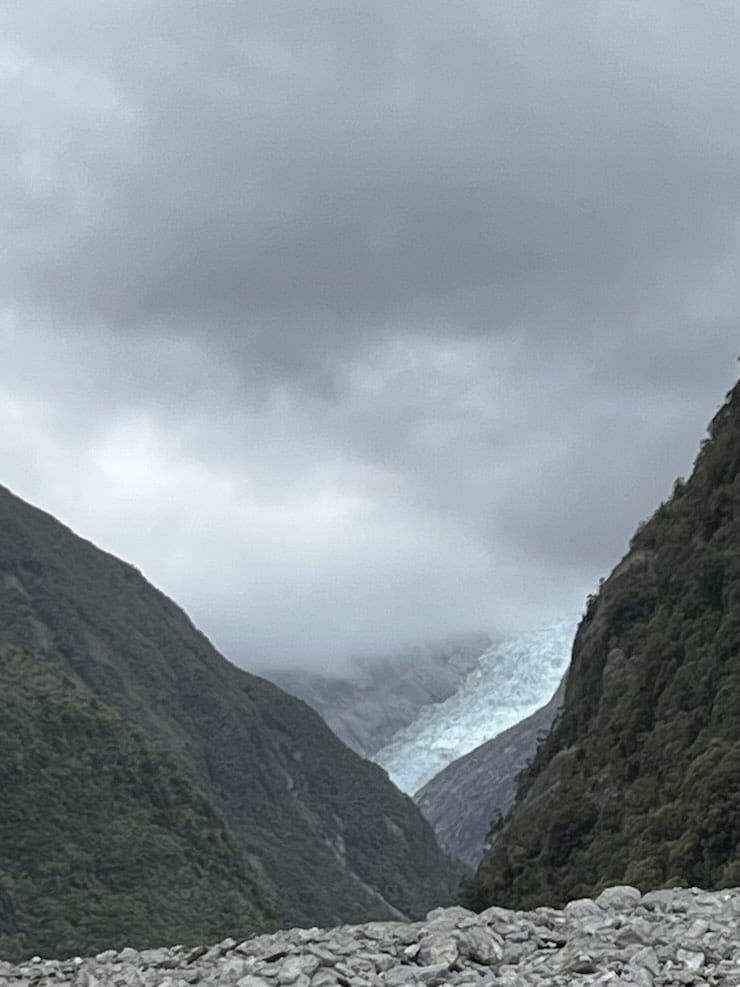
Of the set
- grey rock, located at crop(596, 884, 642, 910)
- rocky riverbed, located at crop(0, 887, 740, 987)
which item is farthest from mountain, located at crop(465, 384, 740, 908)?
rocky riverbed, located at crop(0, 887, 740, 987)

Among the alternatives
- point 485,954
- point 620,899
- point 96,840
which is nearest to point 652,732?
point 620,899

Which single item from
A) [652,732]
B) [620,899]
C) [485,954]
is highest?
[652,732]

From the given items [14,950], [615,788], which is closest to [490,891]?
[615,788]

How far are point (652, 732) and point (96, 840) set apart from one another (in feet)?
335

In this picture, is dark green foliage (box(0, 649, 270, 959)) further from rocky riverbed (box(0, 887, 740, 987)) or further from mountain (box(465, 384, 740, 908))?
rocky riverbed (box(0, 887, 740, 987))

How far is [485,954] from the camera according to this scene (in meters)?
16.0

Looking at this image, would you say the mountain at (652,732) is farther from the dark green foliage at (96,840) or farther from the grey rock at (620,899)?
the dark green foliage at (96,840)

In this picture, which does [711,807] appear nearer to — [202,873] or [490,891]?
[490,891]

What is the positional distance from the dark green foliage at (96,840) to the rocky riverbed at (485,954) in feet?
334

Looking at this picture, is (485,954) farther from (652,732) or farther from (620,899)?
(652,732)

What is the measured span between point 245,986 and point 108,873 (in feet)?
443

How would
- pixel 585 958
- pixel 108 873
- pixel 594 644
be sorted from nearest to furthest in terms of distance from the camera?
pixel 585 958, pixel 594 644, pixel 108 873

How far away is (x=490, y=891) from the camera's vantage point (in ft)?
214

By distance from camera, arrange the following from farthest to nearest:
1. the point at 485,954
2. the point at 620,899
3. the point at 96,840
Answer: the point at 96,840 → the point at 620,899 → the point at 485,954
